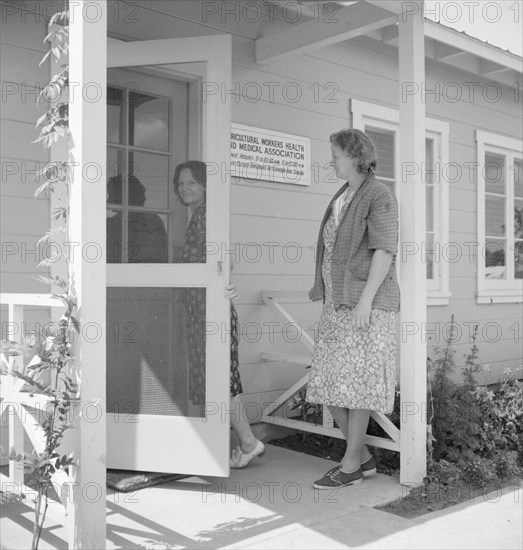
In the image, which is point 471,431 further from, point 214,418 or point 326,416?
point 214,418

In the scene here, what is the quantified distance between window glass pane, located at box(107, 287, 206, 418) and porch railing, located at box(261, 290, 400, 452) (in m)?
0.89

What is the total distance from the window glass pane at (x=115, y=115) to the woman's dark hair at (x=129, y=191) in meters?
0.20

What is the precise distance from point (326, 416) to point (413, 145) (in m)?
1.60

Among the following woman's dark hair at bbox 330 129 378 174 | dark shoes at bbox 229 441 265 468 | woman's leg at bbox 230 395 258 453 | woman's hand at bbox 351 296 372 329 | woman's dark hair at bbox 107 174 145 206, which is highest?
woman's dark hair at bbox 330 129 378 174

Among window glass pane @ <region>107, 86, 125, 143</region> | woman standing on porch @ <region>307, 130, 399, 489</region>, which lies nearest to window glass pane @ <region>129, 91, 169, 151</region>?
window glass pane @ <region>107, 86, 125, 143</region>

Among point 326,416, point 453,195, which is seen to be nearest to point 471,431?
point 326,416

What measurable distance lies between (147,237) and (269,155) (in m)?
1.43

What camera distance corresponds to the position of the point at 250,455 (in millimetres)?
3820

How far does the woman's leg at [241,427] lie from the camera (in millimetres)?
3794

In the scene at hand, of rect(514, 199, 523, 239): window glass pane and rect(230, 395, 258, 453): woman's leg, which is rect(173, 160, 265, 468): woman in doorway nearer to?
rect(230, 395, 258, 453): woman's leg

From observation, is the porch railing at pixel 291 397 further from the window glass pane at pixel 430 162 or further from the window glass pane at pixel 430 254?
the window glass pane at pixel 430 162

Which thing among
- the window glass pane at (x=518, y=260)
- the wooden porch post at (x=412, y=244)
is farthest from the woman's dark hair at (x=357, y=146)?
the window glass pane at (x=518, y=260)

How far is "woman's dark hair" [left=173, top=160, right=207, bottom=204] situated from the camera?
3510 millimetres

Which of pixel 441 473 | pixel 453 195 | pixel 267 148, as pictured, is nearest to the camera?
pixel 441 473
